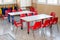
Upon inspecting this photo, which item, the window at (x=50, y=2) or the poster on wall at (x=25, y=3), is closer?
the window at (x=50, y=2)

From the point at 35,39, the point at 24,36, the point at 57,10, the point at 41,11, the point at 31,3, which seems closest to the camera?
the point at 35,39

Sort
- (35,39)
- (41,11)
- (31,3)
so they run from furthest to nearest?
(31,3)
(41,11)
(35,39)

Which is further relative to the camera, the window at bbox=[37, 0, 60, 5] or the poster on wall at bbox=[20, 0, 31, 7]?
the poster on wall at bbox=[20, 0, 31, 7]

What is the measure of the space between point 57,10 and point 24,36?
327 cm

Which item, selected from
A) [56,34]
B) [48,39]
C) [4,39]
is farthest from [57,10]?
[4,39]

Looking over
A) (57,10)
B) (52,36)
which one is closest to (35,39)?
(52,36)

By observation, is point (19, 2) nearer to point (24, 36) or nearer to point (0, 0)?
point (0, 0)

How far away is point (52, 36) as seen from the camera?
183 inches

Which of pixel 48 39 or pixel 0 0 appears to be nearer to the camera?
pixel 48 39

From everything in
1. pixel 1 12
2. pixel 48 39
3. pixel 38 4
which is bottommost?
pixel 48 39

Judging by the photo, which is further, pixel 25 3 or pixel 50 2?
pixel 25 3

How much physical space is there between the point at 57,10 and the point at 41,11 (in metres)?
1.55

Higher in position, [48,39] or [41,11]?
[41,11]

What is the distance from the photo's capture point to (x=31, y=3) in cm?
905
